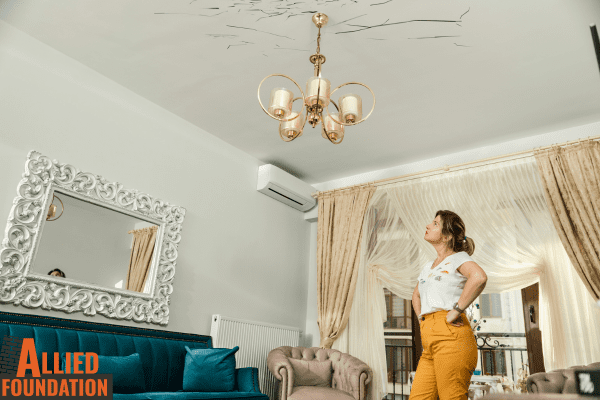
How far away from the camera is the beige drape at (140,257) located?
11.2 feet

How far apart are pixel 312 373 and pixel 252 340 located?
2.20 feet

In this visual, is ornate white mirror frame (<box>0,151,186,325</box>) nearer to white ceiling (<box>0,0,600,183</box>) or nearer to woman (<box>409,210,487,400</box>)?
white ceiling (<box>0,0,600,183</box>)

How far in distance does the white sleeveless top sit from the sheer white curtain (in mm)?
1760

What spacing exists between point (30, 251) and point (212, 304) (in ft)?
5.44

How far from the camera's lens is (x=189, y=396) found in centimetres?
264

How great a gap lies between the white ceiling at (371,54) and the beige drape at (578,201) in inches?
14.6

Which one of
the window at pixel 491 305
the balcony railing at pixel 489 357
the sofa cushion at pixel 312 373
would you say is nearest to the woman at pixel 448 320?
the sofa cushion at pixel 312 373

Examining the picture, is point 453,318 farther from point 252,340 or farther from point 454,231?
point 252,340

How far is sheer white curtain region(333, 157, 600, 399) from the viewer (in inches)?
135

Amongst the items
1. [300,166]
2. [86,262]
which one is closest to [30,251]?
[86,262]

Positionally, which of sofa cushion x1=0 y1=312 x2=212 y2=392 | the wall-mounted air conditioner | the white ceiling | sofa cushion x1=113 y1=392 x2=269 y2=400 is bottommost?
sofa cushion x1=113 y1=392 x2=269 y2=400

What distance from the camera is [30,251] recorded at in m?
2.82

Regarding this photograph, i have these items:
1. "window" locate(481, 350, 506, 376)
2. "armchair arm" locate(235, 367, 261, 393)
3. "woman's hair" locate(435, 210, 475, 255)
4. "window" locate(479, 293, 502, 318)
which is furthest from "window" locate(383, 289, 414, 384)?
"woman's hair" locate(435, 210, 475, 255)

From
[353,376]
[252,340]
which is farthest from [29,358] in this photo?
[353,376]
